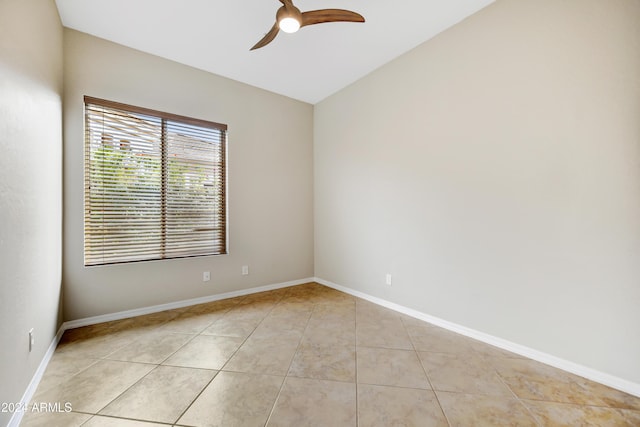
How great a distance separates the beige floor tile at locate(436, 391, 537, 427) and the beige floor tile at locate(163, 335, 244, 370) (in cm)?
155

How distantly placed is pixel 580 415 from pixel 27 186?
3549 millimetres

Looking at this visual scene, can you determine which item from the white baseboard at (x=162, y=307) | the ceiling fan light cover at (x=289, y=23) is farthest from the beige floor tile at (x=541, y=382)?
the ceiling fan light cover at (x=289, y=23)

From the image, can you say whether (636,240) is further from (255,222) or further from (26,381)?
(26,381)

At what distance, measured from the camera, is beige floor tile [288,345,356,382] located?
1.83 meters

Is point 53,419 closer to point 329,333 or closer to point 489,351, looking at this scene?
point 329,333

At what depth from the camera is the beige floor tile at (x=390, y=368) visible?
1.76 m

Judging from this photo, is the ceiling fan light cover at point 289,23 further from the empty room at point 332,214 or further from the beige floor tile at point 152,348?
the beige floor tile at point 152,348

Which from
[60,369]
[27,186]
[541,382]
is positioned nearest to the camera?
[27,186]

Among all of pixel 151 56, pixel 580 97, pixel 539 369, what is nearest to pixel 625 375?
pixel 539 369

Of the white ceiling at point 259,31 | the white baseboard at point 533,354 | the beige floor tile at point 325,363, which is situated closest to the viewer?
the white baseboard at point 533,354

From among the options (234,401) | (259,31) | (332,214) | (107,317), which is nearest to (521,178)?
(332,214)

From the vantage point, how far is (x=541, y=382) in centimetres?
176

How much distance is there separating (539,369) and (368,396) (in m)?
1.32

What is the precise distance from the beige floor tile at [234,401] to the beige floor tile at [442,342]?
1.24m
